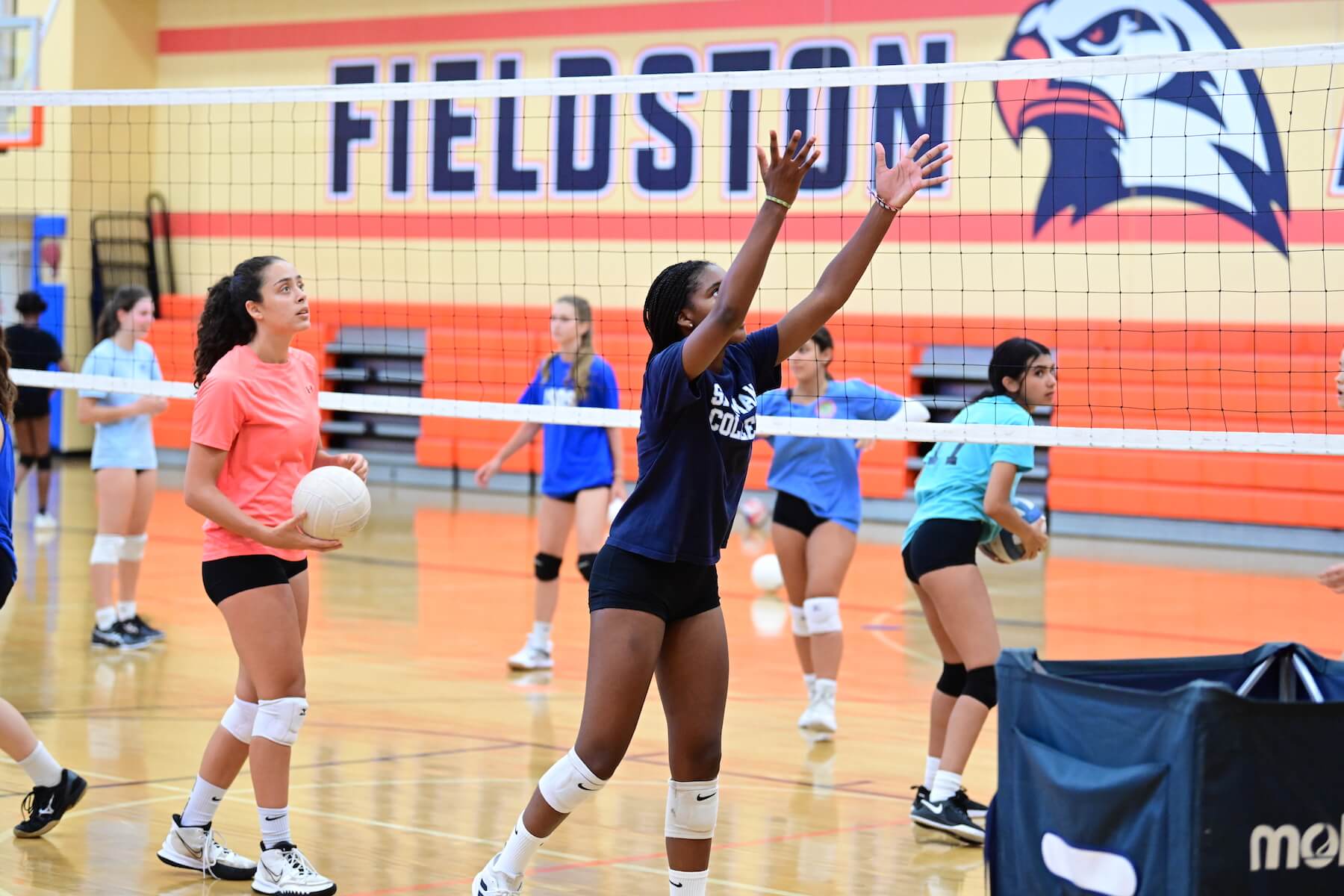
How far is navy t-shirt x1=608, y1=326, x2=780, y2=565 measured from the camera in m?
3.66

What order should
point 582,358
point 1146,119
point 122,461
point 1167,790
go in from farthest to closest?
point 1146,119
point 122,461
point 582,358
point 1167,790

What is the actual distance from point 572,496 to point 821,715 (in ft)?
6.15

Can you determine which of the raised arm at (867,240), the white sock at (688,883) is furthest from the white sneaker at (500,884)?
the raised arm at (867,240)

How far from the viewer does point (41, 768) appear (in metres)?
4.78

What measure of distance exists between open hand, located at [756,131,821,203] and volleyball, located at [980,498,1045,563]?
2.06 meters

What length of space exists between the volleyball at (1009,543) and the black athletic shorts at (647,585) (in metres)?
1.84

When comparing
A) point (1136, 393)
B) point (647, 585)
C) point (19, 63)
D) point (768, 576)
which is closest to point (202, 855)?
point (647, 585)

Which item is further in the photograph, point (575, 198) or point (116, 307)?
point (575, 198)

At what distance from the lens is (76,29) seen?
1794 cm

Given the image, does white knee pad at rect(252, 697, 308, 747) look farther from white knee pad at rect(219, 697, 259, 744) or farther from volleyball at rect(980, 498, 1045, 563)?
volleyball at rect(980, 498, 1045, 563)

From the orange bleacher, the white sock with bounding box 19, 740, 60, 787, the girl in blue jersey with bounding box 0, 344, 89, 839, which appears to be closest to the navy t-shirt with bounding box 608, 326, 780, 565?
the girl in blue jersey with bounding box 0, 344, 89, 839

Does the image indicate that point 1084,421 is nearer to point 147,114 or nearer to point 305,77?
point 305,77

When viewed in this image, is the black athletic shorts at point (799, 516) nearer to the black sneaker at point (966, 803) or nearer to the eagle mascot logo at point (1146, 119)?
the black sneaker at point (966, 803)

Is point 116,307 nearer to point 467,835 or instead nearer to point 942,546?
point 467,835
